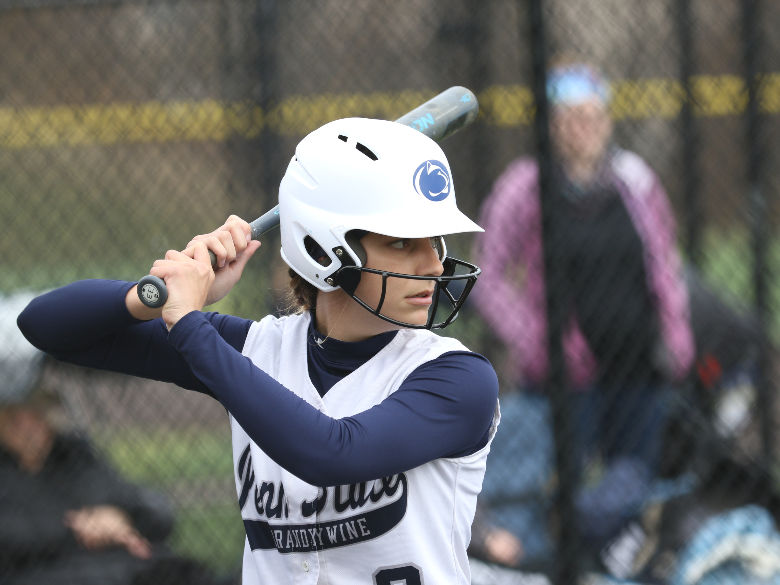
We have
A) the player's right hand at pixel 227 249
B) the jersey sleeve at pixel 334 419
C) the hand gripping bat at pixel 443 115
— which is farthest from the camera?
the hand gripping bat at pixel 443 115

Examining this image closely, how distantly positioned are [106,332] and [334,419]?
0.51 metres

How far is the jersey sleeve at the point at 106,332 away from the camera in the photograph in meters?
1.95

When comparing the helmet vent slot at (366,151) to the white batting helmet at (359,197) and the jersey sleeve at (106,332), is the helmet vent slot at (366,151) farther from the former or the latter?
the jersey sleeve at (106,332)

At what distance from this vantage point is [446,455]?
1786mm

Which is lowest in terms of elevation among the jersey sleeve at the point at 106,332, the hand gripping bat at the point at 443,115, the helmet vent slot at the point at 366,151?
the jersey sleeve at the point at 106,332

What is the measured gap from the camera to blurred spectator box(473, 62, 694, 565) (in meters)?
3.62

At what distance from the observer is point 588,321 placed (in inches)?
144

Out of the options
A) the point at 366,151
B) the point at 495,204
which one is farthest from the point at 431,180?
the point at 495,204

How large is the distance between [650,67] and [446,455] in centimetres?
237

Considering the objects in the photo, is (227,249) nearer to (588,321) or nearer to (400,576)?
(400,576)

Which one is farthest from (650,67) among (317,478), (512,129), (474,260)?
(317,478)

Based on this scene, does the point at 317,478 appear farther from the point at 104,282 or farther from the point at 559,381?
the point at 559,381

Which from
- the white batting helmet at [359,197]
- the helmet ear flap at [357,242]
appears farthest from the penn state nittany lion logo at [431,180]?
the helmet ear flap at [357,242]

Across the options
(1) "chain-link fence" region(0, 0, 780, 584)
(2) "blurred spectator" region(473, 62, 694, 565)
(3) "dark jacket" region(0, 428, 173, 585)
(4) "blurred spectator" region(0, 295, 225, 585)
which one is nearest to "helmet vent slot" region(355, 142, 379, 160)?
(1) "chain-link fence" region(0, 0, 780, 584)
